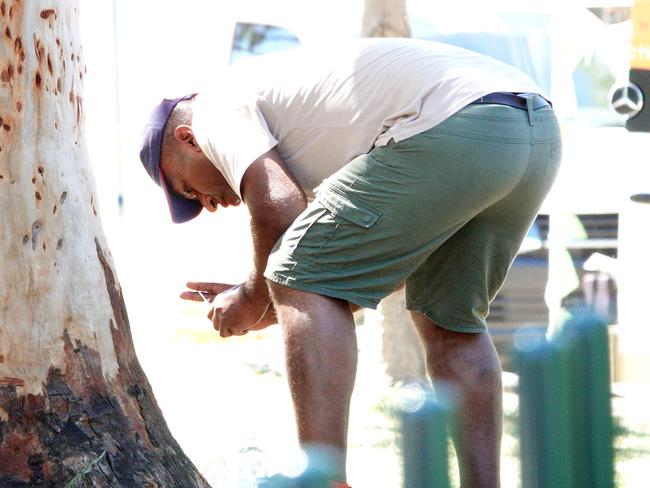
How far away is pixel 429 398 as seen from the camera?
1.46 meters

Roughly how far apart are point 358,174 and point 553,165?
550 millimetres

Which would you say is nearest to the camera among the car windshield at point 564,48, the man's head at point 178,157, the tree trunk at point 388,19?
the man's head at point 178,157

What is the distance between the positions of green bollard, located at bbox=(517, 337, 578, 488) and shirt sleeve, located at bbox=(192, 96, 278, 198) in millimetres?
1189

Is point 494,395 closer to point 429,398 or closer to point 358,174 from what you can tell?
point 358,174

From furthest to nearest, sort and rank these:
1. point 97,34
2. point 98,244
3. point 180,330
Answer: point 180,330 → point 97,34 → point 98,244

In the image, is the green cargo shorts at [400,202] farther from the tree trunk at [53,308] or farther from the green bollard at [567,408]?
the green bollard at [567,408]

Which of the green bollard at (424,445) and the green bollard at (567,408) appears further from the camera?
the green bollard at (567,408)

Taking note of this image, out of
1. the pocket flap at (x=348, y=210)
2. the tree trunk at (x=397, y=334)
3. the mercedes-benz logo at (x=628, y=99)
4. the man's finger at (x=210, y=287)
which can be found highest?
the pocket flap at (x=348, y=210)

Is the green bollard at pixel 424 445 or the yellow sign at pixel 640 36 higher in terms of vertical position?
the green bollard at pixel 424 445

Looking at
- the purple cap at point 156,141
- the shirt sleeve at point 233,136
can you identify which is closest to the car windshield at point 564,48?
the purple cap at point 156,141

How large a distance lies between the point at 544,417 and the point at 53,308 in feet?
4.72

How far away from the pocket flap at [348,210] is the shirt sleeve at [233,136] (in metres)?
0.21

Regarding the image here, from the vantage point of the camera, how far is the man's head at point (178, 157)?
9.86ft

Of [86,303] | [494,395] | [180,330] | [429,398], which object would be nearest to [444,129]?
[494,395]
